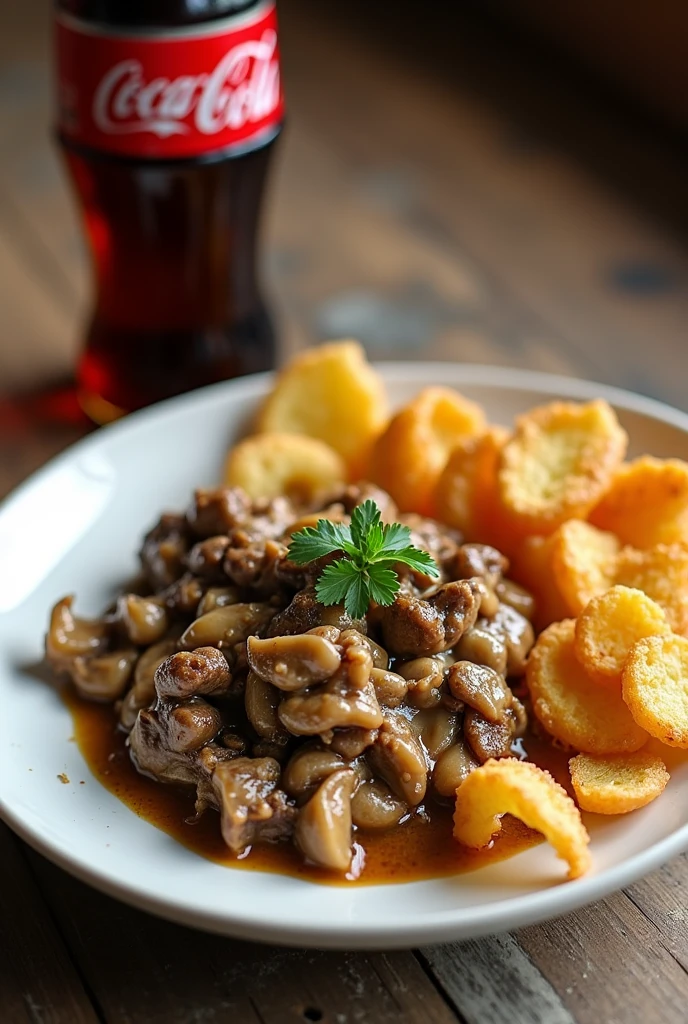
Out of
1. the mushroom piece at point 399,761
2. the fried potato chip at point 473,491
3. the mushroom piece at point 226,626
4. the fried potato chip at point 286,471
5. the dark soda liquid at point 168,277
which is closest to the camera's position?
the mushroom piece at point 399,761

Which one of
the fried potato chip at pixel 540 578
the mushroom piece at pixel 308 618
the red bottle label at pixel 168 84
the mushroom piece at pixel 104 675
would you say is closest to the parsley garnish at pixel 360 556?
the mushroom piece at pixel 308 618

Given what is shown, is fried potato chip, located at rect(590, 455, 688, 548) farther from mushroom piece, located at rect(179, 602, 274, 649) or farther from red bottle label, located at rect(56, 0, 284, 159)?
red bottle label, located at rect(56, 0, 284, 159)

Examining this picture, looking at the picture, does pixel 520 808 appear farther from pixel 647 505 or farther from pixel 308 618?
pixel 647 505

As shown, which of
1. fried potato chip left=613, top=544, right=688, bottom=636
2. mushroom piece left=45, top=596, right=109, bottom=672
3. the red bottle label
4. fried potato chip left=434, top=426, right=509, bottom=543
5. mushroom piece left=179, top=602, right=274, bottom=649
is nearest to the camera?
mushroom piece left=179, top=602, right=274, bottom=649

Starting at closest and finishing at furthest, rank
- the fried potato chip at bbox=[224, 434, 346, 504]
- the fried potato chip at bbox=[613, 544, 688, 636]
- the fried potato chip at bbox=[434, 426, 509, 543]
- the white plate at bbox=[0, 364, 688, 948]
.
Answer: the white plate at bbox=[0, 364, 688, 948]
the fried potato chip at bbox=[613, 544, 688, 636]
the fried potato chip at bbox=[434, 426, 509, 543]
the fried potato chip at bbox=[224, 434, 346, 504]

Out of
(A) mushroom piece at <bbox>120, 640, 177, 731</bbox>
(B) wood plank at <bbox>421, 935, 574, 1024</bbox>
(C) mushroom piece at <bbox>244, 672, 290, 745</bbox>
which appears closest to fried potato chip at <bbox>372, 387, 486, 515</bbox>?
(A) mushroom piece at <bbox>120, 640, 177, 731</bbox>

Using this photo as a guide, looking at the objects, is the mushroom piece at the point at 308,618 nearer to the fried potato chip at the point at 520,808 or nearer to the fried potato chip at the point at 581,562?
the fried potato chip at the point at 520,808

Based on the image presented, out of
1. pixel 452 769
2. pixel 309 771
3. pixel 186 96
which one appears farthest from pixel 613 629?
pixel 186 96

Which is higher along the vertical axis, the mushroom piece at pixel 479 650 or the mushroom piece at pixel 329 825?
the mushroom piece at pixel 479 650
